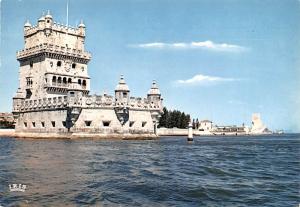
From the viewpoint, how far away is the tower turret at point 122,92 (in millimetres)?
51719

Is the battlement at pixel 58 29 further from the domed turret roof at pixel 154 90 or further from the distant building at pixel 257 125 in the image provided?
the distant building at pixel 257 125

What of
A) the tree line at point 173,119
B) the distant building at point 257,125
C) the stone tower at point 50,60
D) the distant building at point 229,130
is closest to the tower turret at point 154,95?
the stone tower at point 50,60

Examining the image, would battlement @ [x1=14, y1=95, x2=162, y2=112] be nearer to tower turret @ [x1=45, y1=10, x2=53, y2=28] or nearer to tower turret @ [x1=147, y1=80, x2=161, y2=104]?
tower turret @ [x1=147, y1=80, x2=161, y2=104]

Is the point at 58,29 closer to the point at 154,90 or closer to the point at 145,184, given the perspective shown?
the point at 154,90

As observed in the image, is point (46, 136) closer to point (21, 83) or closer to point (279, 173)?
point (21, 83)

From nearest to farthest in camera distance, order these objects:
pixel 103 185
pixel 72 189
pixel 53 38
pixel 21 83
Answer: pixel 72 189, pixel 103 185, pixel 53 38, pixel 21 83

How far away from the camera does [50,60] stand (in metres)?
59.5

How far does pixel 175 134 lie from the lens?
9225cm

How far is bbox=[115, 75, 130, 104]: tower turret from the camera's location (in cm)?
5172

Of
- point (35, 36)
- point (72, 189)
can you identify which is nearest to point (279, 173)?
point (72, 189)

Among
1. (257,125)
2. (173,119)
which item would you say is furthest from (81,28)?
(257,125)

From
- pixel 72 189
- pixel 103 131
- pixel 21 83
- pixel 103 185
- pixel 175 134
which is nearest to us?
pixel 72 189

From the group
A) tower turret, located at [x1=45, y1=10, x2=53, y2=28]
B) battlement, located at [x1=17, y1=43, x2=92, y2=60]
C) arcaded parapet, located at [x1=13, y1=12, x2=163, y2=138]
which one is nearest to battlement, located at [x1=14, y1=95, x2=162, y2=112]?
arcaded parapet, located at [x1=13, y1=12, x2=163, y2=138]

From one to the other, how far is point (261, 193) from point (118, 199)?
5164 millimetres
